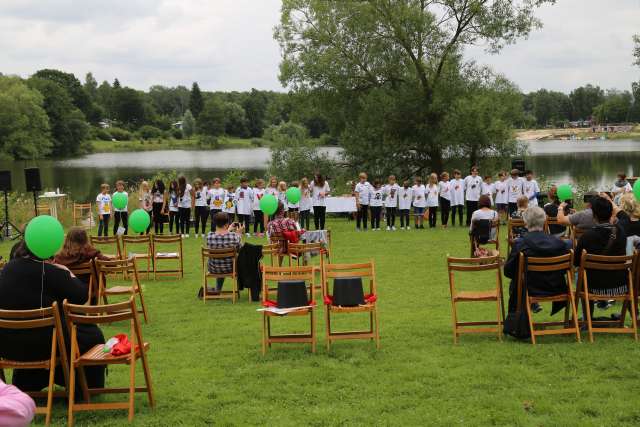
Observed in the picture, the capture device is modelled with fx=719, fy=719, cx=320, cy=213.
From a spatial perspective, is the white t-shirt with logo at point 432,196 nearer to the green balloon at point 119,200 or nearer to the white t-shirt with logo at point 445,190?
the white t-shirt with logo at point 445,190

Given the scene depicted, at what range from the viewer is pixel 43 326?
19.6ft

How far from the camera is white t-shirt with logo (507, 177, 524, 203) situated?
2025 centimetres

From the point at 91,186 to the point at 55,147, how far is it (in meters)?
41.6

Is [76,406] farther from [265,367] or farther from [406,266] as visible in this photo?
[406,266]

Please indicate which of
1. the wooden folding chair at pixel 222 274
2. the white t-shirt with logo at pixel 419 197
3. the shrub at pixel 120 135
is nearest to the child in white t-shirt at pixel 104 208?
the white t-shirt with logo at pixel 419 197

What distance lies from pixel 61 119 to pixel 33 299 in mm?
87935

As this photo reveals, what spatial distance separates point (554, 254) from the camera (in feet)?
26.5

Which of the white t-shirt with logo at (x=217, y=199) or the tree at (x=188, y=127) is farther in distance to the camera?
the tree at (x=188, y=127)

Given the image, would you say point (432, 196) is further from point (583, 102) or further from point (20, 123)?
point (583, 102)

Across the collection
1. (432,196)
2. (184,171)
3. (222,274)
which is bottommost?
(222,274)

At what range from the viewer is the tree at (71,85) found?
339 ft

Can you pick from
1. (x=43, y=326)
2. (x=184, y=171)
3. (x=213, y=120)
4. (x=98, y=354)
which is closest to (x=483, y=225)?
(x=98, y=354)

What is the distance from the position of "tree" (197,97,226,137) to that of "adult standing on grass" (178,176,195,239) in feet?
322

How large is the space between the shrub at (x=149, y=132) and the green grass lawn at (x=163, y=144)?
4353 mm
